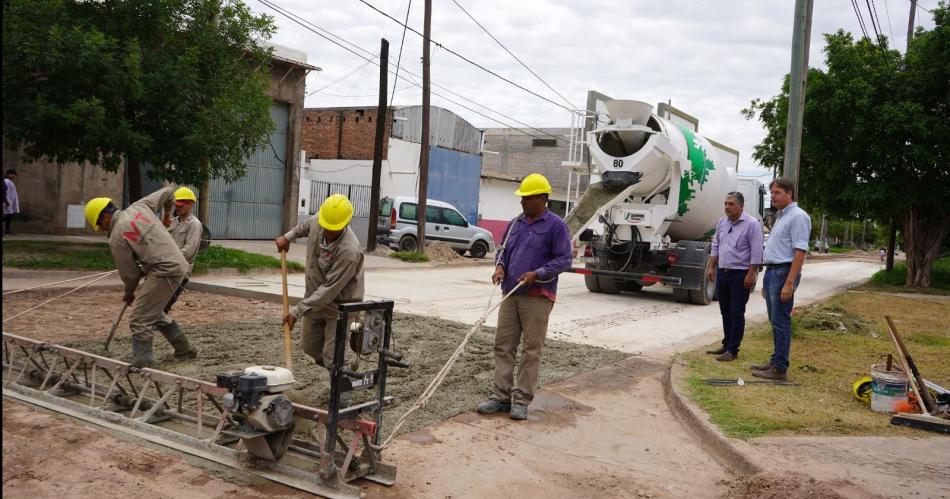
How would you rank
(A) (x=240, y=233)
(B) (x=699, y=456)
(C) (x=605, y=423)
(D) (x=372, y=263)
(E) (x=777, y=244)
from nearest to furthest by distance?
(B) (x=699, y=456) < (C) (x=605, y=423) < (E) (x=777, y=244) < (D) (x=372, y=263) < (A) (x=240, y=233)

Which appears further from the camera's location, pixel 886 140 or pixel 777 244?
pixel 886 140

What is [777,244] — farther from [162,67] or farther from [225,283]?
[162,67]

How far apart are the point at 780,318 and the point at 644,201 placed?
6648 millimetres

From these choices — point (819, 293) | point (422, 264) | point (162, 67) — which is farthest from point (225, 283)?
point (819, 293)

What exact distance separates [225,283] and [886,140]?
57.7 feet

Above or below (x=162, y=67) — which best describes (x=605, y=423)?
below

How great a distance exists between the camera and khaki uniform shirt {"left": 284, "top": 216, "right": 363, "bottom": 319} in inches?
198

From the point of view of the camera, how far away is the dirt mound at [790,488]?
4.01 metres

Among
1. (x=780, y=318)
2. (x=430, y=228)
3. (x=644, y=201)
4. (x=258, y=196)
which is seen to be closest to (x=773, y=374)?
(x=780, y=318)

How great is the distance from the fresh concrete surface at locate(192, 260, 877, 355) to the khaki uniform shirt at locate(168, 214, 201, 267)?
3.53 m

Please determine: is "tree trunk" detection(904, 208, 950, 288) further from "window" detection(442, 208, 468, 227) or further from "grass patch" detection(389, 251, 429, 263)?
"grass patch" detection(389, 251, 429, 263)

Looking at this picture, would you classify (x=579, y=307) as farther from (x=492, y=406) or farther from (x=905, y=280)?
(x=905, y=280)

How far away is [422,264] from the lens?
2061 centimetres

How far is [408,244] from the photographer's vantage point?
2345 cm
